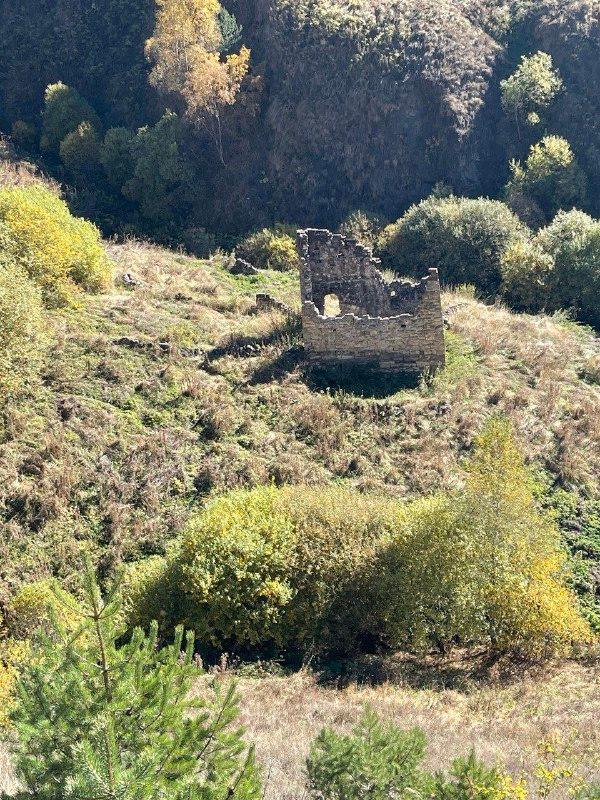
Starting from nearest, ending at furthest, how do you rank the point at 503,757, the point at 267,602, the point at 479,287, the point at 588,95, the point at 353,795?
the point at 353,795, the point at 503,757, the point at 267,602, the point at 479,287, the point at 588,95

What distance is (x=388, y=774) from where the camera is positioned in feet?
33.5

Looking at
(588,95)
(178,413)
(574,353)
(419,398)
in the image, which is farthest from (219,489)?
(588,95)

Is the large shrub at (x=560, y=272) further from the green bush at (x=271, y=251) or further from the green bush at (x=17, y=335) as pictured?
the green bush at (x=17, y=335)

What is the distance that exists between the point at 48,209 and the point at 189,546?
16860mm

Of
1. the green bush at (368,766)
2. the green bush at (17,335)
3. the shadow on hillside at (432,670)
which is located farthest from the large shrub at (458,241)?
the green bush at (368,766)

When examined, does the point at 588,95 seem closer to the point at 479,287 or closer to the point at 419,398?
the point at 479,287

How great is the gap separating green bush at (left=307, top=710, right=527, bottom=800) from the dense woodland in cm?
4

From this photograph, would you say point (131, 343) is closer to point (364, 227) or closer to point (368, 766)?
point (364, 227)

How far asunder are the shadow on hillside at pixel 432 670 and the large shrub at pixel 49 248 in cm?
1574

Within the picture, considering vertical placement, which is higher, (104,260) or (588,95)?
(588,95)

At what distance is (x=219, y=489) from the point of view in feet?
78.6

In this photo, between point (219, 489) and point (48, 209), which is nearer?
point (219, 489)

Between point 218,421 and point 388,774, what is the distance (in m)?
16.4

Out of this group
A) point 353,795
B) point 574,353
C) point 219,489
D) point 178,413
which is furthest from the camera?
point 574,353
